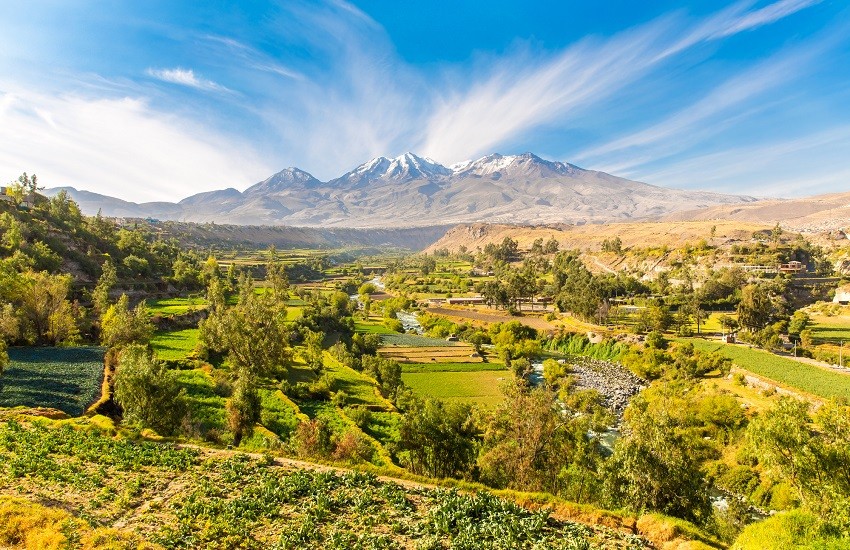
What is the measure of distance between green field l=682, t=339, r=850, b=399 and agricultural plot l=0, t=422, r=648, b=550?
47.2 metres

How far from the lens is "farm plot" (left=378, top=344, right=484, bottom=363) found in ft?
237

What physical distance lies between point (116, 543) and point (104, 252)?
9921 cm

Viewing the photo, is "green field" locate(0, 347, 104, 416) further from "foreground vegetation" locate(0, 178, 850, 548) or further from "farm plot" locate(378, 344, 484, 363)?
"farm plot" locate(378, 344, 484, 363)

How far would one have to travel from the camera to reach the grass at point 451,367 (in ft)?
222

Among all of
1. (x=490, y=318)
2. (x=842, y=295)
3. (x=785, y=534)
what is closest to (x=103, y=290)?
(x=490, y=318)

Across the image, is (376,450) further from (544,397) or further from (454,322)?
(454,322)

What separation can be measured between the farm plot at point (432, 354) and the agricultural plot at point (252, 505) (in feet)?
162

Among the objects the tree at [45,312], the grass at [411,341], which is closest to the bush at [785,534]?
the tree at [45,312]

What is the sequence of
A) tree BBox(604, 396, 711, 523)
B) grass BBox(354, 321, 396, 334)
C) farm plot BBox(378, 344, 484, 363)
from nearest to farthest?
tree BBox(604, 396, 711, 523) < farm plot BBox(378, 344, 484, 363) < grass BBox(354, 321, 396, 334)

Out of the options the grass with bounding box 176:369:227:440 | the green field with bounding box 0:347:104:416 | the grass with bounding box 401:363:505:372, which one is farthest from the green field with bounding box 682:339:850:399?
the green field with bounding box 0:347:104:416

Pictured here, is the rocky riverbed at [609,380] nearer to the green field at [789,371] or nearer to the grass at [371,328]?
the green field at [789,371]

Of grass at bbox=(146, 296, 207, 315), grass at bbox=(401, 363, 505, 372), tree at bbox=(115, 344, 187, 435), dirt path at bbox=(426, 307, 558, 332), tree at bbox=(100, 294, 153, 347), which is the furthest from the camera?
dirt path at bbox=(426, 307, 558, 332)

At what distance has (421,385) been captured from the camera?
200 feet

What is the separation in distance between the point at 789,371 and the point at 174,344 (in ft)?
263
